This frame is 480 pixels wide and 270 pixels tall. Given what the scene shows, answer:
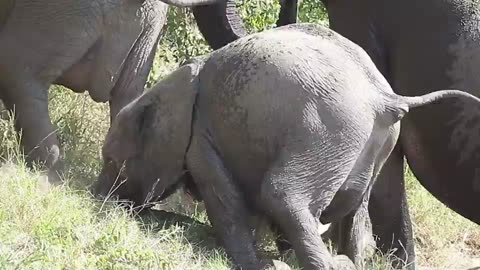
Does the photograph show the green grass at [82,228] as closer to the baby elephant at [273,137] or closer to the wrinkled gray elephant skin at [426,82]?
the baby elephant at [273,137]

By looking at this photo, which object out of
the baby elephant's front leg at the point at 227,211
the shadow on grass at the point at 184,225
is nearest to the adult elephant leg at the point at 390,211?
the shadow on grass at the point at 184,225

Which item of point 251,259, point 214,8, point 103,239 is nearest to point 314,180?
point 251,259

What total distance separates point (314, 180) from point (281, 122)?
26 centimetres

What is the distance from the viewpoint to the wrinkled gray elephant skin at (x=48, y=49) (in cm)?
507

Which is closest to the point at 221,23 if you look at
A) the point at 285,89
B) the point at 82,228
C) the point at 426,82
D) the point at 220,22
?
the point at 220,22

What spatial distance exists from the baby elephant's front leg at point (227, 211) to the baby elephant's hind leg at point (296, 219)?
196 millimetres

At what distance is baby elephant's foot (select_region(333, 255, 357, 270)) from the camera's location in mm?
4407

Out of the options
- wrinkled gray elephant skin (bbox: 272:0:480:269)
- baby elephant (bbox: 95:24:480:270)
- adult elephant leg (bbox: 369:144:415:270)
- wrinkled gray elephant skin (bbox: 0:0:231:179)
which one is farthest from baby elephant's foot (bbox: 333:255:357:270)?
wrinkled gray elephant skin (bbox: 0:0:231:179)

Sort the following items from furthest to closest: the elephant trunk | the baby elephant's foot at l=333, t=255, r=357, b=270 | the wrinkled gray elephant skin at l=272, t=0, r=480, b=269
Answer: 1. the elephant trunk
2. the wrinkled gray elephant skin at l=272, t=0, r=480, b=269
3. the baby elephant's foot at l=333, t=255, r=357, b=270

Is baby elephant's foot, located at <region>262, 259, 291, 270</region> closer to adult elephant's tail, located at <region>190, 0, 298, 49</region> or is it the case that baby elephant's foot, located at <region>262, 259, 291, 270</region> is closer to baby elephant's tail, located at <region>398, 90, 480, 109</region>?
baby elephant's tail, located at <region>398, 90, 480, 109</region>

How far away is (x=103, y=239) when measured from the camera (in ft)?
13.8

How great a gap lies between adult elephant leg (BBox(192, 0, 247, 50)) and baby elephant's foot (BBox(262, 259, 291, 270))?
1572mm

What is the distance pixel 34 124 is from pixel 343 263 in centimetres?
161

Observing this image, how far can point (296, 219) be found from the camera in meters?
4.31
